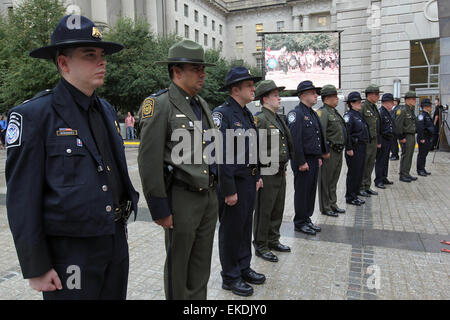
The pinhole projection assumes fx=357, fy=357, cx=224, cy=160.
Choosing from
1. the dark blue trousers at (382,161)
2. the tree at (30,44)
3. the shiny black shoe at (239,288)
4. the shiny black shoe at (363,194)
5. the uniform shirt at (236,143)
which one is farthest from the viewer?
the tree at (30,44)

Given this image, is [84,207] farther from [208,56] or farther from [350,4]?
[208,56]

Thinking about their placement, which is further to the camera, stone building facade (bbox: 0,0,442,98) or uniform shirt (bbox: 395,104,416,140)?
stone building facade (bbox: 0,0,442,98)

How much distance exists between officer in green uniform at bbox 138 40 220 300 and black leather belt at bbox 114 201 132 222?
29 cm

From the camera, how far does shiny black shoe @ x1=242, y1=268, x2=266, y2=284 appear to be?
3729 millimetres

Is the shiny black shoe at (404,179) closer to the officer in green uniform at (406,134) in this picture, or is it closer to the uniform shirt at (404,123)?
the officer in green uniform at (406,134)

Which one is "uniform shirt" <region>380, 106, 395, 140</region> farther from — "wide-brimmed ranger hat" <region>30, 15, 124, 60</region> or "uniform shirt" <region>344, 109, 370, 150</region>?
"wide-brimmed ranger hat" <region>30, 15, 124, 60</region>

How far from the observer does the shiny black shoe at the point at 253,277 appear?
3.73 m

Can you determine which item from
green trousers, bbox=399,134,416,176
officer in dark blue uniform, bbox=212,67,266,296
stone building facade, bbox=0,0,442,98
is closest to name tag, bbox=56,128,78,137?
officer in dark blue uniform, bbox=212,67,266,296

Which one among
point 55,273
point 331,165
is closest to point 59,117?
point 55,273

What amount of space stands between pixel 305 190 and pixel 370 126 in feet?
10.9

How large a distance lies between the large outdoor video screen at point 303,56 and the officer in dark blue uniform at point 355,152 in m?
17.0

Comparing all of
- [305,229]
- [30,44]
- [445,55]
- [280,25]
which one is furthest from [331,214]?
[280,25]

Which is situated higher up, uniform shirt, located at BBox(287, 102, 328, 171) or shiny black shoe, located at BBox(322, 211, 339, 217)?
uniform shirt, located at BBox(287, 102, 328, 171)

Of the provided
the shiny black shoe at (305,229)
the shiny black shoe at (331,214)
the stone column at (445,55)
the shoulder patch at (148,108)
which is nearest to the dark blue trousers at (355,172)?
the shiny black shoe at (331,214)
